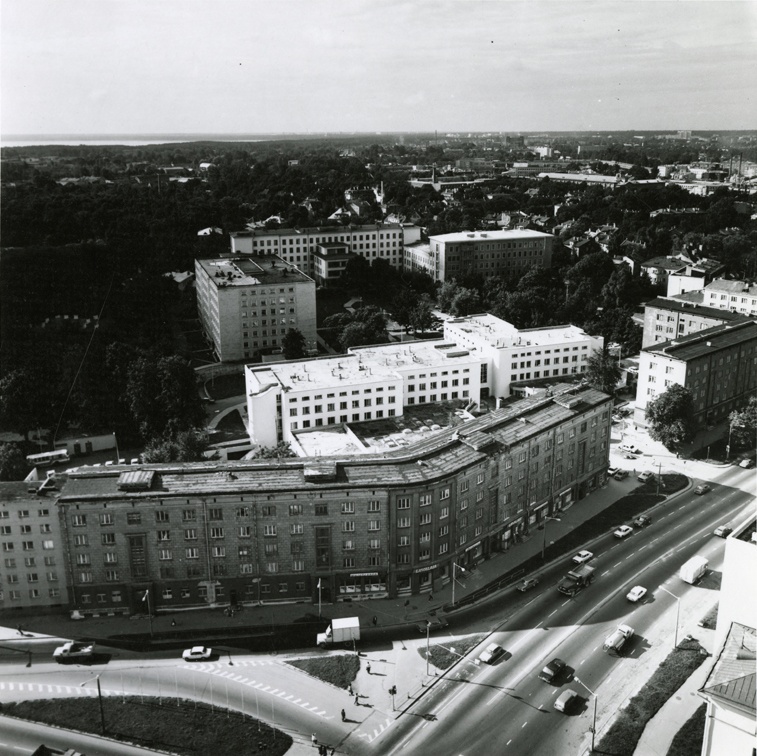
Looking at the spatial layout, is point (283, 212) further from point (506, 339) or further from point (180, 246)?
point (506, 339)

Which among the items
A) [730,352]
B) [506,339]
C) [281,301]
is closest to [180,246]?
[281,301]

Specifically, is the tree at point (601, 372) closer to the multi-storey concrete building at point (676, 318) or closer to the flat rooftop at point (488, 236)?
the multi-storey concrete building at point (676, 318)

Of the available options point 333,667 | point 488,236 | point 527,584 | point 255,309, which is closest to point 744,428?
point 527,584

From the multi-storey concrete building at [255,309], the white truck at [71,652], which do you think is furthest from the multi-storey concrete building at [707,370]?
the white truck at [71,652]

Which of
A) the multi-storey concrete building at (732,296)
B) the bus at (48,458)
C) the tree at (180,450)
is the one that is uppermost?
the multi-storey concrete building at (732,296)

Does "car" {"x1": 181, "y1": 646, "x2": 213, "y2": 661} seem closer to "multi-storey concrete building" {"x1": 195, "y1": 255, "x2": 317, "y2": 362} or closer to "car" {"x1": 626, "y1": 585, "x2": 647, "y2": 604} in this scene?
"car" {"x1": 626, "y1": 585, "x2": 647, "y2": 604}

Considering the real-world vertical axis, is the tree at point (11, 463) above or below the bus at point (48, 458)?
above

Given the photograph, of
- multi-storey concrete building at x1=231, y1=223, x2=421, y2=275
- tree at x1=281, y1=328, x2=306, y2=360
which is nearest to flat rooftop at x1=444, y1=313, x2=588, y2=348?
tree at x1=281, y1=328, x2=306, y2=360
